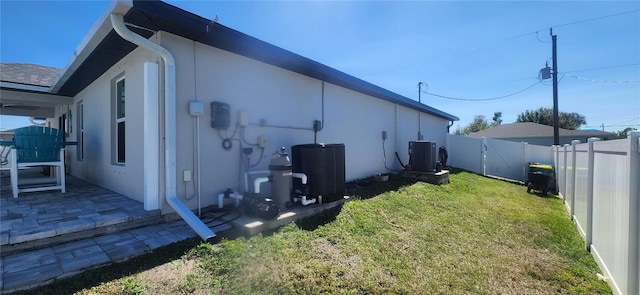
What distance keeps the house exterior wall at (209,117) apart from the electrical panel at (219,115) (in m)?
0.09

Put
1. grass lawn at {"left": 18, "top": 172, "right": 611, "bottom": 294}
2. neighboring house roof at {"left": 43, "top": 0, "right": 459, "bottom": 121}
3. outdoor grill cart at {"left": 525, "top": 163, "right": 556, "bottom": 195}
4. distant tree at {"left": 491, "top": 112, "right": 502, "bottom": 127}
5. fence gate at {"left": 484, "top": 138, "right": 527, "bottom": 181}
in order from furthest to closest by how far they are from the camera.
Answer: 1. distant tree at {"left": 491, "top": 112, "right": 502, "bottom": 127}
2. fence gate at {"left": 484, "top": 138, "right": 527, "bottom": 181}
3. outdoor grill cart at {"left": 525, "top": 163, "right": 556, "bottom": 195}
4. neighboring house roof at {"left": 43, "top": 0, "right": 459, "bottom": 121}
5. grass lawn at {"left": 18, "top": 172, "right": 611, "bottom": 294}

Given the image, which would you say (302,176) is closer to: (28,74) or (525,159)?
(28,74)

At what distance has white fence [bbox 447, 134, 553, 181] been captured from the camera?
33.2 feet

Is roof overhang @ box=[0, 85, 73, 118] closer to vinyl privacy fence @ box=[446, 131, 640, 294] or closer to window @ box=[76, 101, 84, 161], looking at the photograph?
window @ box=[76, 101, 84, 161]

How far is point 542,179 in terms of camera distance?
7.80 metres

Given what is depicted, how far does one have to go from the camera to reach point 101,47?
151 inches

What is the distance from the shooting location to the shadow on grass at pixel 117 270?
1865mm

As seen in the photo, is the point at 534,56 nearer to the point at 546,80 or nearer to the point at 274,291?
the point at 546,80

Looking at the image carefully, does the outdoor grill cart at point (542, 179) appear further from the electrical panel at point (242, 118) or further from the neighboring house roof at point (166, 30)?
the electrical panel at point (242, 118)

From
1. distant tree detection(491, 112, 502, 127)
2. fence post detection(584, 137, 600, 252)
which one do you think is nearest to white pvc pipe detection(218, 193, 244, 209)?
fence post detection(584, 137, 600, 252)

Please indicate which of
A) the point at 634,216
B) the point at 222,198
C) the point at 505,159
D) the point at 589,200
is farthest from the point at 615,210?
the point at 505,159

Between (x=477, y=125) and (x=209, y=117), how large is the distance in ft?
187

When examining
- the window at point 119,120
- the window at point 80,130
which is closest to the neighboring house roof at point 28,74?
the window at point 80,130

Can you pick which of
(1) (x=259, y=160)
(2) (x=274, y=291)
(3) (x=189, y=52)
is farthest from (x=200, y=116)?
(2) (x=274, y=291)
